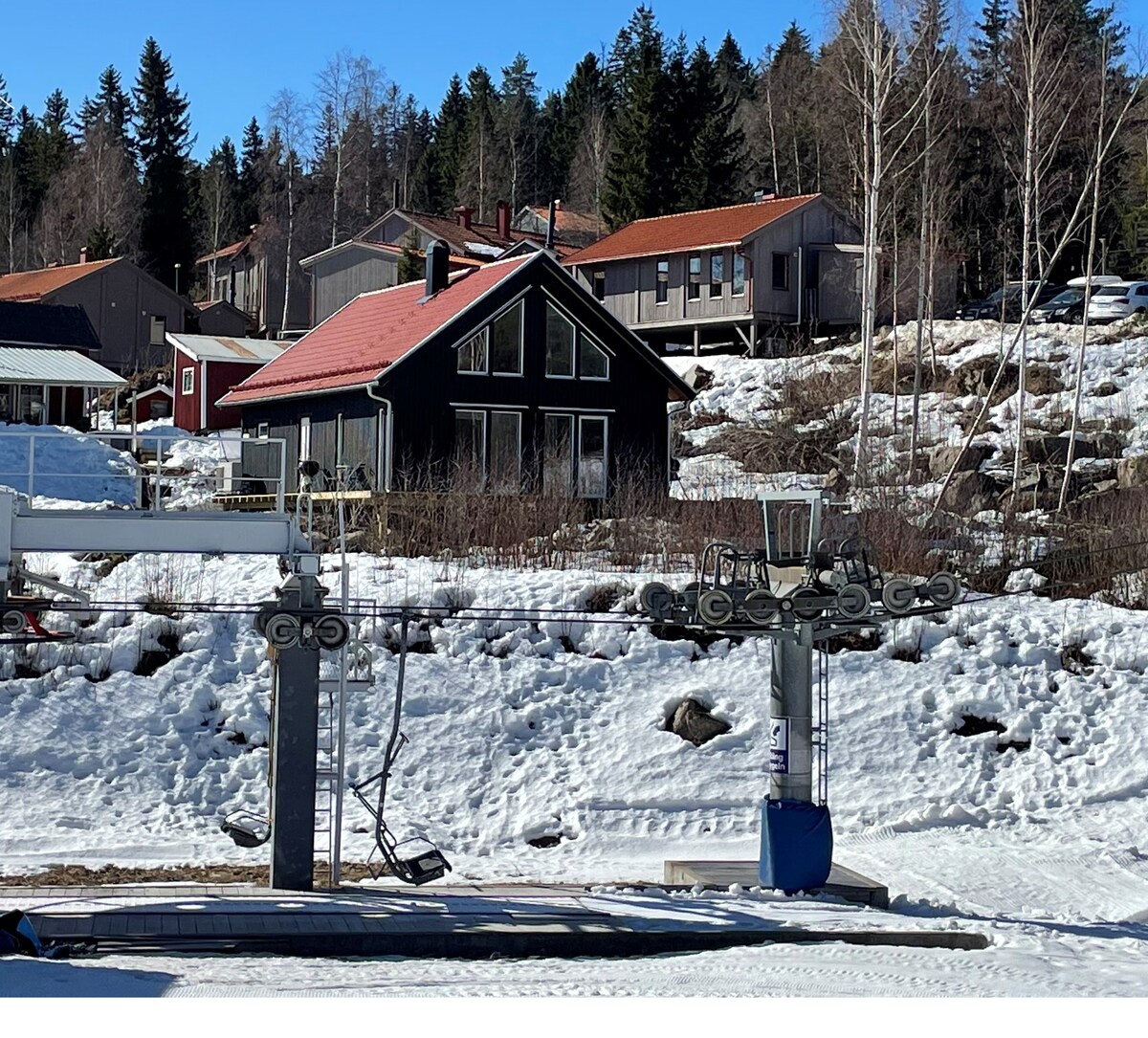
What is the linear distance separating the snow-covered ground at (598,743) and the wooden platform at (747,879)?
35 centimetres

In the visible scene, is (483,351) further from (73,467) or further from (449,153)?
(449,153)

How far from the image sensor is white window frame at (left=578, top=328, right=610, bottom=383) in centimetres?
3975

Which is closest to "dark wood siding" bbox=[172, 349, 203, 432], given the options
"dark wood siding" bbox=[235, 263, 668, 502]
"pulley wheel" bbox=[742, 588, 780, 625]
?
"dark wood siding" bbox=[235, 263, 668, 502]

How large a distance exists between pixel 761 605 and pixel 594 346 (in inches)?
945

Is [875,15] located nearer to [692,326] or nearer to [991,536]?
[991,536]

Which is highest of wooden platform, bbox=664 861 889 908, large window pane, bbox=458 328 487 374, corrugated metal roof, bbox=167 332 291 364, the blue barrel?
corrugated metal roof, bbox=167 332 291 364

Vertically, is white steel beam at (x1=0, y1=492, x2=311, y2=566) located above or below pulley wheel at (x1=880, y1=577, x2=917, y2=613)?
above

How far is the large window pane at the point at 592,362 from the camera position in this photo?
39781mm

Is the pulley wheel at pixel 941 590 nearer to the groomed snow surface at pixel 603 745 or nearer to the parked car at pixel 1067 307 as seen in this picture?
the groomed snow surface at pixel 603 745

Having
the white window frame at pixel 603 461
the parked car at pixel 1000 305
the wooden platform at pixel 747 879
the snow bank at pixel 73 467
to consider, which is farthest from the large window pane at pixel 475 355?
the parked car at pixel 1000 305

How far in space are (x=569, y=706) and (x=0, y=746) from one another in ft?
28.3

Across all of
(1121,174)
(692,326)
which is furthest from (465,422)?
(1121,174)

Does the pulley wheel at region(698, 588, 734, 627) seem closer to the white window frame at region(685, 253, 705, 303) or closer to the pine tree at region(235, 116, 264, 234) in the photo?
the white window frame at region(685, 253, 705, 303)

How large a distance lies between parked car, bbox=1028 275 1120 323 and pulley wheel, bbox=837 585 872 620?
3969cm
